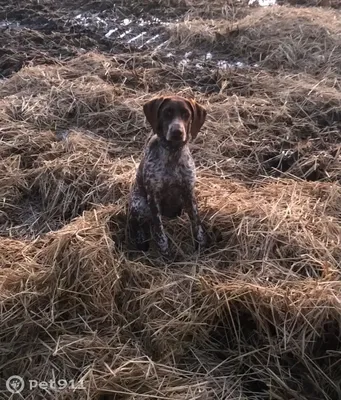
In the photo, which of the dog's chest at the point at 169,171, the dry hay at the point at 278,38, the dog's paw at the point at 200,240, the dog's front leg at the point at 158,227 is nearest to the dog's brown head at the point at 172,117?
the dog's chest at the point at 169,171

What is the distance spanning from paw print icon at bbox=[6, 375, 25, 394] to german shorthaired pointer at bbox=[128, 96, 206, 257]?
1.11 metres

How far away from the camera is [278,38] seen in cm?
656

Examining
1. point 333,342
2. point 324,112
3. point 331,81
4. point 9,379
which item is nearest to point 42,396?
point 9,379

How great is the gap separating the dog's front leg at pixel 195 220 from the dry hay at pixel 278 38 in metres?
3.04

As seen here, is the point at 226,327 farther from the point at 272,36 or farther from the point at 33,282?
the point at 272,36

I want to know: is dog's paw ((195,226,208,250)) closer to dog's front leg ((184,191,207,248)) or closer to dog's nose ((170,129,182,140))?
dog's front leg ((184,191,207,248))

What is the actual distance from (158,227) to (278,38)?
3872 mm

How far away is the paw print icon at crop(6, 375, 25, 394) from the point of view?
9.04 feet

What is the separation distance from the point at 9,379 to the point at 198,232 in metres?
1.40

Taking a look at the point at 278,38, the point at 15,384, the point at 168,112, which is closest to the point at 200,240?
the point at 168,112

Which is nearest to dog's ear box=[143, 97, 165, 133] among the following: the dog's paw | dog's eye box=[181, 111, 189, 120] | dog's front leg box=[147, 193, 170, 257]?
dog's eye box=[181, 111, 189, 120]

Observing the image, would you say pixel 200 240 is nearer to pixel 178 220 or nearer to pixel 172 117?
pixel 178 220

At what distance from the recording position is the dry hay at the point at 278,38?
6184 mm

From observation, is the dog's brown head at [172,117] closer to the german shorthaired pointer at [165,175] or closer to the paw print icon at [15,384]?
the german shorthaired pointer at [165,175]
